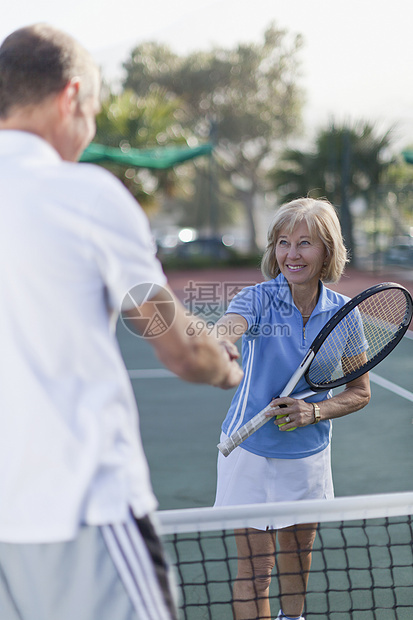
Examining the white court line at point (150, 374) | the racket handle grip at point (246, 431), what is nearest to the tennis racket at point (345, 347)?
the racket handle grip at point (246, 431)

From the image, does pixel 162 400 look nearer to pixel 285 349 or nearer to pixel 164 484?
pixel 164 484

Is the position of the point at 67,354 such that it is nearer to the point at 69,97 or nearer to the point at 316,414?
the point at 69,97

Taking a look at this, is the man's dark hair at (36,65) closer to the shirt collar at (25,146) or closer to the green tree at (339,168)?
the shirt collar at (25,146)

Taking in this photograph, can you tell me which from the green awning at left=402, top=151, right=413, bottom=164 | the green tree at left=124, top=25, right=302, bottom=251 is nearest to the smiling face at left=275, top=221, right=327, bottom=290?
the green awning at left=402, top=151, right=413, bottom=164

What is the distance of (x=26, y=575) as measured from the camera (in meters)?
1.08

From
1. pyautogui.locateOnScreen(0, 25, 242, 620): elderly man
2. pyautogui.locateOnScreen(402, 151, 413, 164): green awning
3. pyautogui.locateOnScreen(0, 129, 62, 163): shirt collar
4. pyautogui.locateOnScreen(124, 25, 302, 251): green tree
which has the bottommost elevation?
pyautogui.locateOnScreen(124, 25, 302, 251): green tree

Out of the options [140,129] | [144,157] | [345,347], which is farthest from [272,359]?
[140,129]

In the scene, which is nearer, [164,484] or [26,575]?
[26,575]

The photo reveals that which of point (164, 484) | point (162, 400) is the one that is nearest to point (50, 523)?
point (164, 484)

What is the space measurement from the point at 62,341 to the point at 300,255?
121 cm

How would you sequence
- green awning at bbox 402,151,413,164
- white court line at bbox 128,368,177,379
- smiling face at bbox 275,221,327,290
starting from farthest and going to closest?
green awning at bbox 402,151,413,164 < white court line at bbox 128,368,177,379 < smiling face at bbox 275,221,327,290

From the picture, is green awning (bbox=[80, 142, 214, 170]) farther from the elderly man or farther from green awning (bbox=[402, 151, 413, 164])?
the elderly man

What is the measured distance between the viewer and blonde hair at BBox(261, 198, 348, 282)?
2084mm

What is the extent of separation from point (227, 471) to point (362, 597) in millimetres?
960
